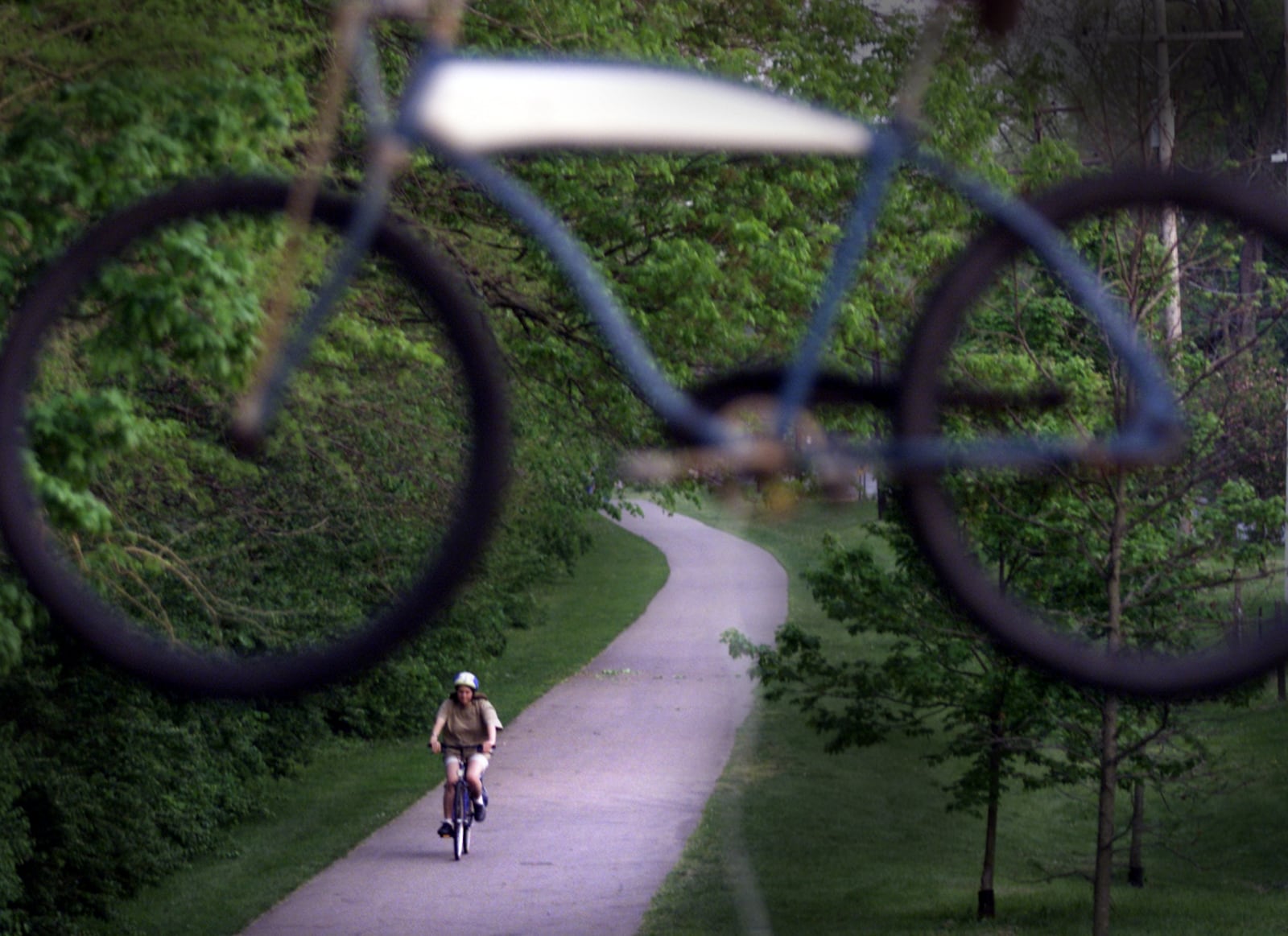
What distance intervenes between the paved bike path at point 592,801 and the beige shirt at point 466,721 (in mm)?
1443

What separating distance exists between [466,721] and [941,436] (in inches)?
513

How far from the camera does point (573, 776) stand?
1895 centimetres

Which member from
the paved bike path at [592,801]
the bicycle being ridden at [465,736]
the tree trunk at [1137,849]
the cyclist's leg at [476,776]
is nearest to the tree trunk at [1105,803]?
the tree trunk at [1137,849]

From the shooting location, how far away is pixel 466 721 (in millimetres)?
14453

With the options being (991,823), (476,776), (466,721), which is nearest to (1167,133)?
(991,823)

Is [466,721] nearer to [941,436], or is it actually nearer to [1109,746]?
[1109,746]

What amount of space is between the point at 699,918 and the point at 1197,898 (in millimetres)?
5012

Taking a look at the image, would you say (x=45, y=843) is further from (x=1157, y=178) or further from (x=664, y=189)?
(x=1157, y=178)

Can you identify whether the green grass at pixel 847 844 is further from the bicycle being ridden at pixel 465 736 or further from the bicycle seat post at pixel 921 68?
the bicycle seat post at pixel 921 68

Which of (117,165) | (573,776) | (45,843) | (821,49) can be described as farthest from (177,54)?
(573,776)

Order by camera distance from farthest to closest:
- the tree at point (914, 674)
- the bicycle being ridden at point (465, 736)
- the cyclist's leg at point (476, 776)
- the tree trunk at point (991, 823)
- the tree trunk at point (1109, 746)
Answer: the cyclist's leg at point (476, 776)
the bicycle being ridden at point (465, 736)
the tree trunk at point (991, 823)
the tree at point (914, 674)
the tree trunk at point (1109, 746)

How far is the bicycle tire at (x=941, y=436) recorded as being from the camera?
5.59 ft

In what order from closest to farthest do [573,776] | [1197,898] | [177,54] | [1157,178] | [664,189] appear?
[1157,178]
[177,54]
[664,189]
[1197,898]
[573,776]

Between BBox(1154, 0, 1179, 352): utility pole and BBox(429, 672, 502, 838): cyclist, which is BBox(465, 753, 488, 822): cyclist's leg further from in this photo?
BBox(1154, 0, 1179, 352): utility pole
